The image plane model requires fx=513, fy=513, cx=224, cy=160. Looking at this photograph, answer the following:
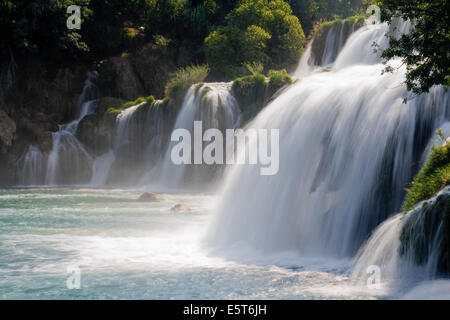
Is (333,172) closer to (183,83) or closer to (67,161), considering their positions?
(183,83)

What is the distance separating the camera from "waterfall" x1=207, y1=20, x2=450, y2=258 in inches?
348

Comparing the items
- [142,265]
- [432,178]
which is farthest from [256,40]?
[432,178]

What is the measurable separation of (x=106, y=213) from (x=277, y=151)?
6740 mm

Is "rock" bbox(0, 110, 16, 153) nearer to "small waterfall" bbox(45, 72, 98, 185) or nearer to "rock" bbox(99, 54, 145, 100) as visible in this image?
"small waterfall" bbox(45, 72, 98, 185)

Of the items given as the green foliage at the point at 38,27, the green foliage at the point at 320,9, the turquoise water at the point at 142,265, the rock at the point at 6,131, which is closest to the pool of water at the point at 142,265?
the turquoise water at the point at 142,265

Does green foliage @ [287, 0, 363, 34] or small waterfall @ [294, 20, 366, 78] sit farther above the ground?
green foliage @ [287, 0, 363, 34]

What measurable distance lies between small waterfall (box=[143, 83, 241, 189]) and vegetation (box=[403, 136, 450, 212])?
16.3 meters

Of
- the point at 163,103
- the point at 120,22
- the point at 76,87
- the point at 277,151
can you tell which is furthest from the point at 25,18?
the point at 277,151

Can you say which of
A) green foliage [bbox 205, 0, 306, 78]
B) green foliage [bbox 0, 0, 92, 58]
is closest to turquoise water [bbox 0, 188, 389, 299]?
green foliage [bbox 205, 0, 306, 78]

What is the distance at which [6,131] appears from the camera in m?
27.8

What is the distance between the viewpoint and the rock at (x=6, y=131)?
27.5m

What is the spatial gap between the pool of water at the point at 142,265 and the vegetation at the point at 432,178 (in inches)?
58.4

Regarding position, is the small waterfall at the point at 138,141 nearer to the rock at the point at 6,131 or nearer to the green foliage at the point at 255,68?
the green foliage at the point at 255,68

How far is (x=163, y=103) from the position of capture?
26109 millimetres
